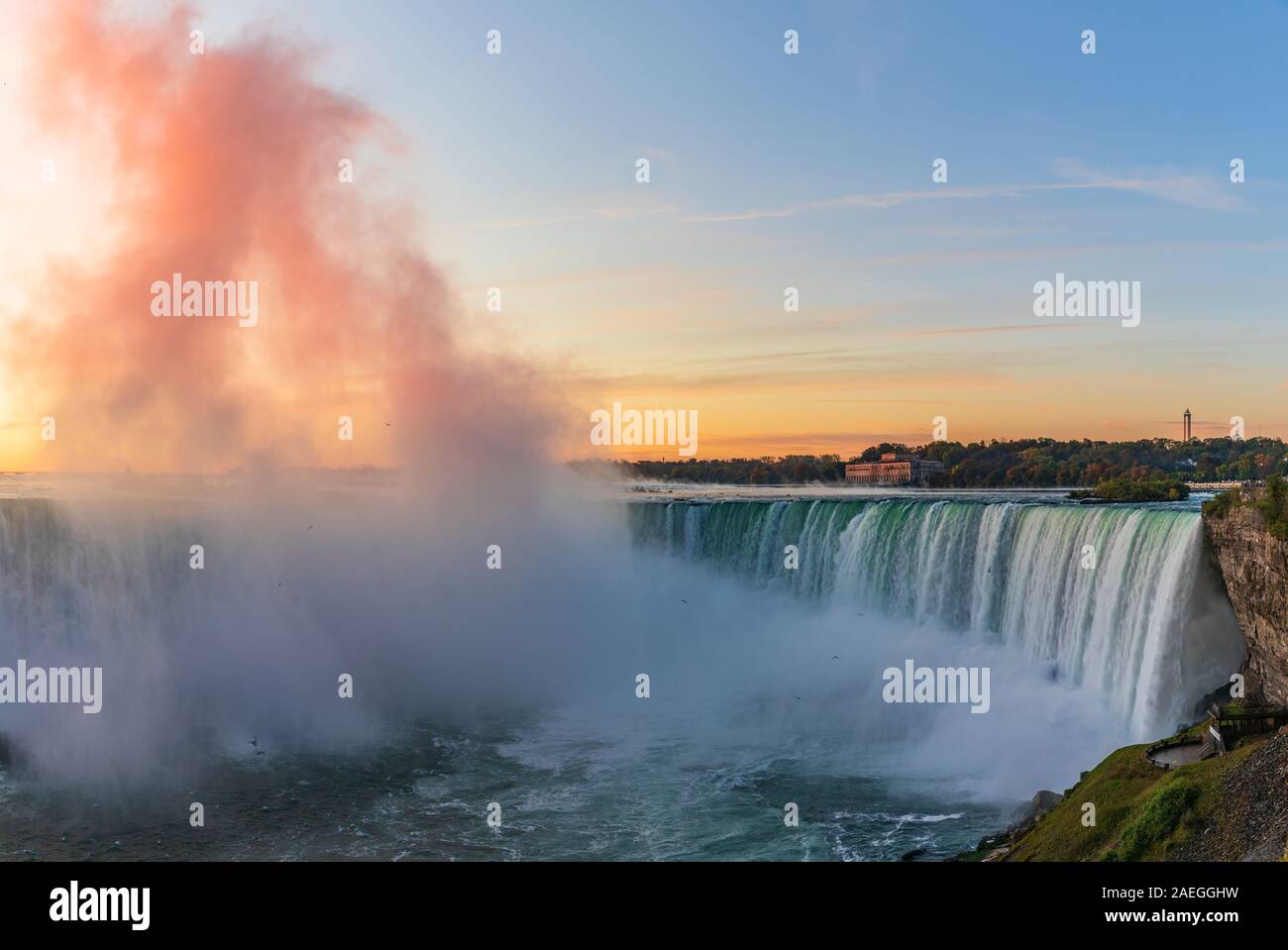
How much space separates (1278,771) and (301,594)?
2699 cm

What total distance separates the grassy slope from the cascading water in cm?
450

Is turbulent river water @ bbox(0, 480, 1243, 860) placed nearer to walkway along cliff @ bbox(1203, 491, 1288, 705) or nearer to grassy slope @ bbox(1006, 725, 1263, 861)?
walkway along cliff @ bbox(1203, 491, 1288, 705)

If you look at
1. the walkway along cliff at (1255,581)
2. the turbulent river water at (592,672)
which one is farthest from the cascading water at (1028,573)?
the walkway along cliff at (1255,581)

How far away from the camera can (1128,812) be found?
49.5ft

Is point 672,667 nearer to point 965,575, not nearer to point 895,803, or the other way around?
point 965,575

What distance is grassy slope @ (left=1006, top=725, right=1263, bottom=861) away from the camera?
13859mm

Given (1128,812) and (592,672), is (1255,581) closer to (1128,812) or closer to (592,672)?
(1128,812)

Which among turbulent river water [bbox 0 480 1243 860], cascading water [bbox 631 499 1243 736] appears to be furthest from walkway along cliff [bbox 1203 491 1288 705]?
turbulent river water [bbox 0 480 1243 860]

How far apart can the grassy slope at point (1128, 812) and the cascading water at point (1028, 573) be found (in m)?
4.50

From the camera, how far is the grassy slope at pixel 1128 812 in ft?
45.5

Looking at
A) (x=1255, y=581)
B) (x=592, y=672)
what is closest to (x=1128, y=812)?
(x=1255, y=581)

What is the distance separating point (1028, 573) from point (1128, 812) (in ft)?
38.6

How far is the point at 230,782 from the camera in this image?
23.3 m
